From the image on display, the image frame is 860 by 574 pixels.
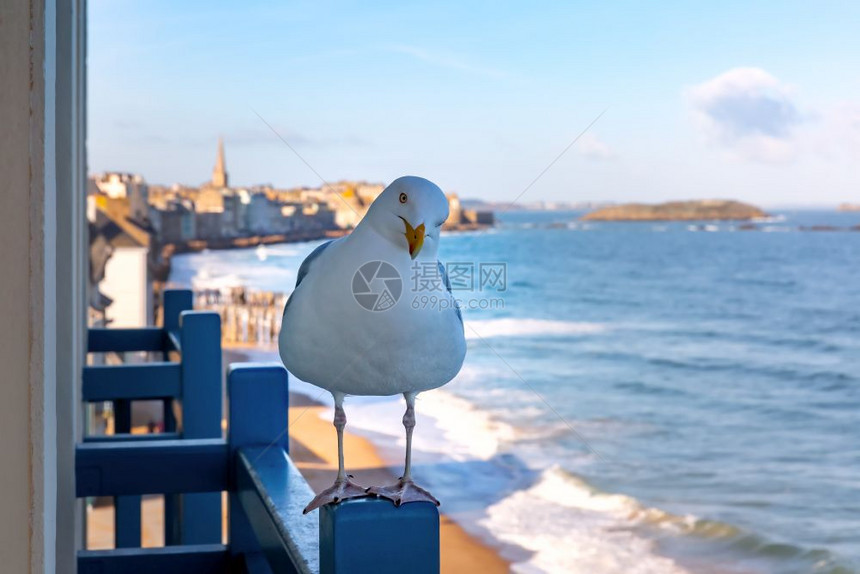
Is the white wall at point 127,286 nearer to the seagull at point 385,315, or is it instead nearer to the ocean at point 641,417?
the ocean at point 641,417

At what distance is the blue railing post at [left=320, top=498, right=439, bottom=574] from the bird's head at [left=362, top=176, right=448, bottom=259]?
18 centimetres

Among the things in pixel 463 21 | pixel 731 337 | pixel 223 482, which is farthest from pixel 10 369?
pixel 463 21

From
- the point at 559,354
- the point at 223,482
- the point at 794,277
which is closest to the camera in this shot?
the point at 223,482

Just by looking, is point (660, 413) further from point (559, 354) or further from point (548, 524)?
point (548, 524)

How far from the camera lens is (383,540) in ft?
2.00

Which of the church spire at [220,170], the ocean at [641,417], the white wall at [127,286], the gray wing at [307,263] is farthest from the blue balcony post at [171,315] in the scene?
the church spire at [220,170]

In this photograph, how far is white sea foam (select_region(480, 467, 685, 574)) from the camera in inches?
312

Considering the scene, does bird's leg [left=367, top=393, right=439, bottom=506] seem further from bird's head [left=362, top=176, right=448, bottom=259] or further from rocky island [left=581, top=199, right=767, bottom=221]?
rocky island [left=581, top=199, right=767, bottom=221]

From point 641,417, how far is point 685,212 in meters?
25.2

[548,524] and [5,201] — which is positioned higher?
[5,201]

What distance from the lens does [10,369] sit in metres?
0.63

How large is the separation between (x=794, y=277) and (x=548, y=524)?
24273 millimetres

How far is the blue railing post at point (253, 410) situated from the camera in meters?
1.17

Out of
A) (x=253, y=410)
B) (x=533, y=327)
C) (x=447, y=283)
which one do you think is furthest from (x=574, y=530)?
(x=533, y=327)
